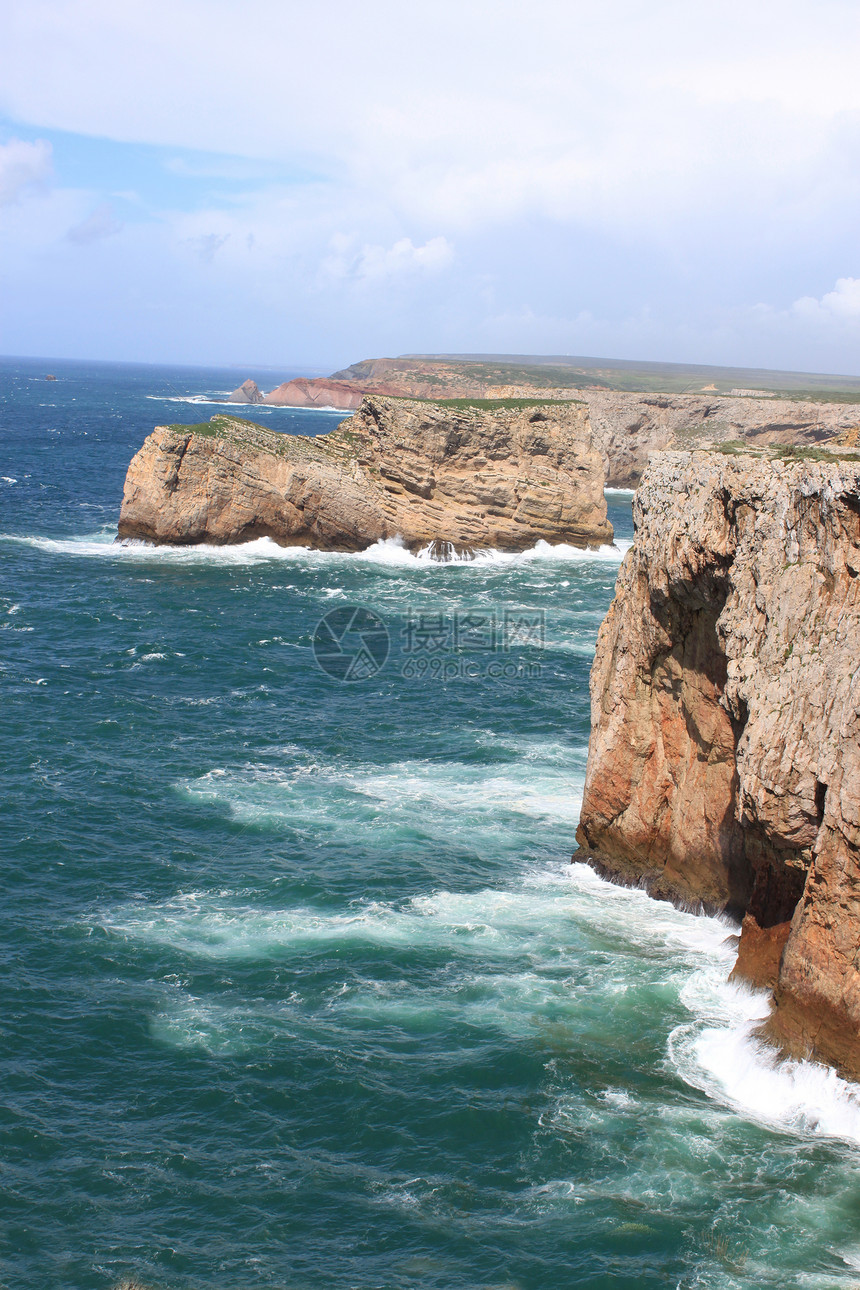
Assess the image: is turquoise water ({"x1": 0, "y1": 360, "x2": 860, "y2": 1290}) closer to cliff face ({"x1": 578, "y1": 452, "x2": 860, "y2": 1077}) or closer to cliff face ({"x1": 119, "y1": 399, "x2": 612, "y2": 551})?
cliff face ({"x1": 578, "y1": 452, "x2": 860, "y2": 1077})

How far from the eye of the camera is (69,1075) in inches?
854

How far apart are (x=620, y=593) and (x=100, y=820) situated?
17.7 metres

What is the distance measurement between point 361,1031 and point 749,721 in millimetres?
11064

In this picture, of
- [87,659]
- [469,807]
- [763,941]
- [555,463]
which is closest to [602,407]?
[555,463]

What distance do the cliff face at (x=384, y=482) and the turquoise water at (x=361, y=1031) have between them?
105 feet

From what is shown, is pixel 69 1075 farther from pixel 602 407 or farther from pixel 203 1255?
pixel 602 407

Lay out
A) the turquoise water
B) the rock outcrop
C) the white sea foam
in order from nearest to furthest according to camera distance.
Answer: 1. the turquoise water
2. the white sea foam
3. the rock outcrop

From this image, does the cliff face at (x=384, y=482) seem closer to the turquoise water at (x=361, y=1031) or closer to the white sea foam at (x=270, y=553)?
the white sea foam at (x=270, y=553)

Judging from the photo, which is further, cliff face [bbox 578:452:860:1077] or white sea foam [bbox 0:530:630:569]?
white sea foam [bbox 0:530:630:569]

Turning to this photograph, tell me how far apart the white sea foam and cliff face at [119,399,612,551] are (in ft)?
2.94

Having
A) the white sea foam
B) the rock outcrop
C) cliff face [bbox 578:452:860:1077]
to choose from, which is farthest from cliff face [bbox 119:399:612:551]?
the rock outcrop

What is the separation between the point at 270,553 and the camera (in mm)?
78750

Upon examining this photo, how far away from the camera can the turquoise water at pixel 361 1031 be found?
17.5m

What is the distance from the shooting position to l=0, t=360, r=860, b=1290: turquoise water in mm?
17531
